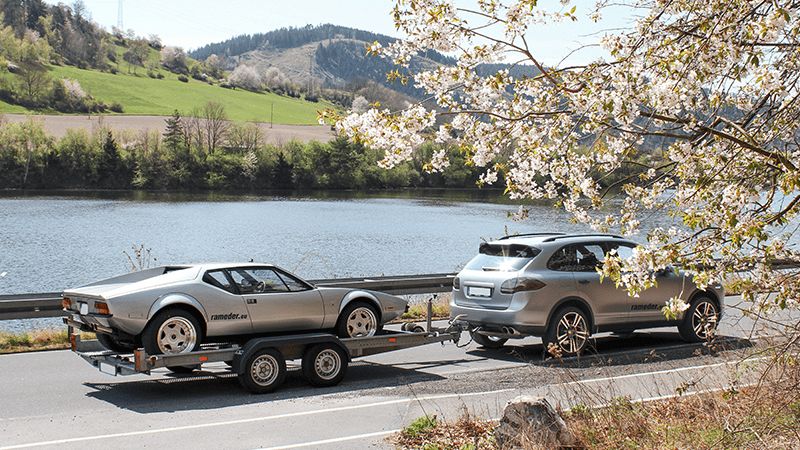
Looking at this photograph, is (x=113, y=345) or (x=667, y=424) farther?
(x=113, y=345)

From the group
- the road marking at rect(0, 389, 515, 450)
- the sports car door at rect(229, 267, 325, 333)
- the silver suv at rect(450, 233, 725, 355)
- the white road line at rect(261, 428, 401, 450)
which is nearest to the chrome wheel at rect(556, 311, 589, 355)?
the silver suv at rect(450, 233, 725, 355)

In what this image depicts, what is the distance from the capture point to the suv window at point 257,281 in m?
10.9

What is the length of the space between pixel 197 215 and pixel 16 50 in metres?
130

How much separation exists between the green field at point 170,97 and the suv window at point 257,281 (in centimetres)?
14190

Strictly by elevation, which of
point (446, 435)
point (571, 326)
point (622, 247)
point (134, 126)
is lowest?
point (446, 435)

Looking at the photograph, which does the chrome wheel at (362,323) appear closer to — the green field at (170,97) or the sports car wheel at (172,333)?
the sports car wheel at (172,333)

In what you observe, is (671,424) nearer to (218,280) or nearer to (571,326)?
(571,326)

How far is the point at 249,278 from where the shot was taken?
11.0 m

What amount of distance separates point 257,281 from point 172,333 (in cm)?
131

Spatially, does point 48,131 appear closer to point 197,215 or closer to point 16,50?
point 197,215

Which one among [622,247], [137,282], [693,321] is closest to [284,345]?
[137,282]

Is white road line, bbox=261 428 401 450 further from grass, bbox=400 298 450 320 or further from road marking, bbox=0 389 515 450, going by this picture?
grass, bbox=400 298 450 320

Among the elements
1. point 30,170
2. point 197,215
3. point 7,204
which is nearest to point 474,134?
point 197,215

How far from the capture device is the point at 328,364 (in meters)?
10.9
